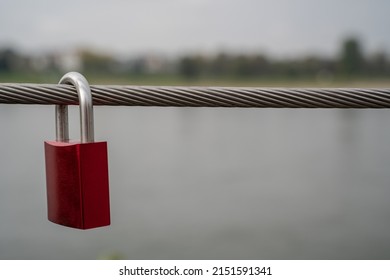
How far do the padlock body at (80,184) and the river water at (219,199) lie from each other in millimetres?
4002

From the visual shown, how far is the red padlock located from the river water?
400 centimetres

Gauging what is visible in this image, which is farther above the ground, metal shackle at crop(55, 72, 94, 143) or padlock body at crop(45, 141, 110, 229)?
metal shackle at crop(55, 72, 94, 143)

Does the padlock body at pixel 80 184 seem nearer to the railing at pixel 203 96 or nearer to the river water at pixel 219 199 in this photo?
the railing at pixel 203 96

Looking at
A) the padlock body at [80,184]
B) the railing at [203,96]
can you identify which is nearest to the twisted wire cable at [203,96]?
the railing at [203,96]

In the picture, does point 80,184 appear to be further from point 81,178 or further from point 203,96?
point 203,96

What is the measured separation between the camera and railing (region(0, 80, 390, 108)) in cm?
85

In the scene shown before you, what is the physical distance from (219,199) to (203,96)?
10865mm

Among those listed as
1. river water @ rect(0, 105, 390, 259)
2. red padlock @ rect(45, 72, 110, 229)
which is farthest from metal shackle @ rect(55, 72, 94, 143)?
river water @ rect(0, 105, 390, 259)

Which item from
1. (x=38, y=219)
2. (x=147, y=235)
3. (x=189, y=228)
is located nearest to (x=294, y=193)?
(x=189, y=228)

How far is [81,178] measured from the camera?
2.50 ft

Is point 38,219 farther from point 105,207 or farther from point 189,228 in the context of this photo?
point 105,207

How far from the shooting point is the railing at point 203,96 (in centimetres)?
85

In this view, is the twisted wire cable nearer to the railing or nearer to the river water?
the railing

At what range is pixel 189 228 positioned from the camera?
393 inches
